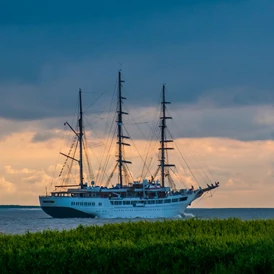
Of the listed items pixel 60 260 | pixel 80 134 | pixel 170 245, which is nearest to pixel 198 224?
pixel 170 245

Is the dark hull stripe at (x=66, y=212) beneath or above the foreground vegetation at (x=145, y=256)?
above

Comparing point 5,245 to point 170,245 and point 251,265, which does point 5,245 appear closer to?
point 170,245

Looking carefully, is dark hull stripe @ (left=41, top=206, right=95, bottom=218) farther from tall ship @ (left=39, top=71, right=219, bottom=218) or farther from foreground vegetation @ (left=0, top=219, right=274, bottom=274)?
foreground vegetation @ (left=0, top=219, right=274, bottom=274)

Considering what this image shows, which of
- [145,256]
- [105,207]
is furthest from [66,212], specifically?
[145,256]

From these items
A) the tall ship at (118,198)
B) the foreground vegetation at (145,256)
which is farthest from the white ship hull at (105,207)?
the foreground vegetation at (145,256)

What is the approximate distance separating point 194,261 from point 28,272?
193 inches

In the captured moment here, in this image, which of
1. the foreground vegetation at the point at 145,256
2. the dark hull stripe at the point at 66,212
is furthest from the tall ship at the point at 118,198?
the foreground vegetation at the point at 145,256

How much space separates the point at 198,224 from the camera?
111ft

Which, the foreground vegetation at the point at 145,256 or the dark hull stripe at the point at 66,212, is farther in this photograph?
the dark hull stripe at the point at 66,212

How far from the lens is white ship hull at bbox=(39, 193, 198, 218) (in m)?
124

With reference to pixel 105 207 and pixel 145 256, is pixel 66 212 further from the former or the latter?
pixel 145 256

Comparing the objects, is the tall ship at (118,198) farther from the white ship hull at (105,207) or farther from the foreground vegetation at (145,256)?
the foreground vegetation at (145,256)

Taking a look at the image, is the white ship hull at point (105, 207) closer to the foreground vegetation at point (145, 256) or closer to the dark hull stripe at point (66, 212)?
the dark hull stripe at point (66, 212)

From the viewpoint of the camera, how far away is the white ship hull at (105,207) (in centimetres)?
12394
